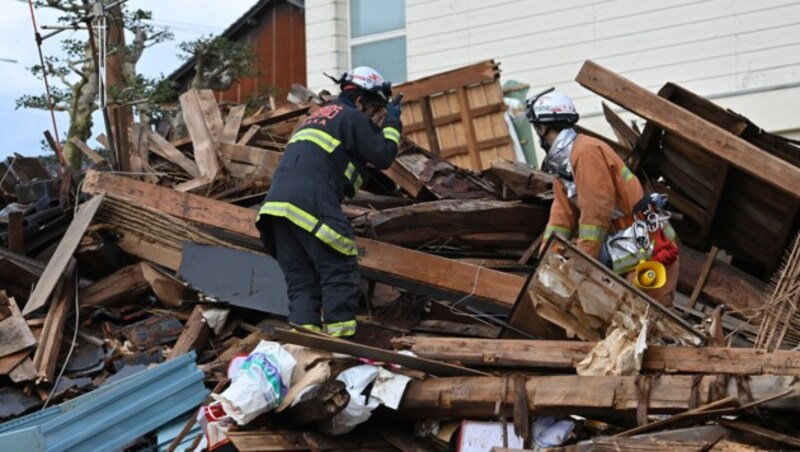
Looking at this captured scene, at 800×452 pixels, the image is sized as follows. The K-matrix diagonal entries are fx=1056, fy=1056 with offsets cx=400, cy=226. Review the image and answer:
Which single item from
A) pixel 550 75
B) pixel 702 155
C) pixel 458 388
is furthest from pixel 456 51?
pixel 458 388

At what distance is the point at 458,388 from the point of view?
4.77 metres

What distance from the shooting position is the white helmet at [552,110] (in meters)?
6.10

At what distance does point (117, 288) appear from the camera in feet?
24.1

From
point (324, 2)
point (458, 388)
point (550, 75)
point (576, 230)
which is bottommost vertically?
point (458, 388)

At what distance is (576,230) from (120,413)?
2.85 meters

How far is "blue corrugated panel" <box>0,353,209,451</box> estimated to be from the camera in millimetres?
5539

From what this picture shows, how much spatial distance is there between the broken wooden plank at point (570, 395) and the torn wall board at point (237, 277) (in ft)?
6.78

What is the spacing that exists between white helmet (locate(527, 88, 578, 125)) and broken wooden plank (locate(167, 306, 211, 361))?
8.28ft

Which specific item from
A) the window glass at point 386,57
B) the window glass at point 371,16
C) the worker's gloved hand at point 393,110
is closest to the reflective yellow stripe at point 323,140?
the worker's gloved hand at point 393,110

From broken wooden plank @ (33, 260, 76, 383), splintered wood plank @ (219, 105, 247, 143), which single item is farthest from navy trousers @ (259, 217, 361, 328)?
splintered wood plank @ (219, 105, 247, 143)

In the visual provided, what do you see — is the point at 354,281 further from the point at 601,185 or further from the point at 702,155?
the point at 702,155

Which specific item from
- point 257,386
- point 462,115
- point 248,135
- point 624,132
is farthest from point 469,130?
point 257,386

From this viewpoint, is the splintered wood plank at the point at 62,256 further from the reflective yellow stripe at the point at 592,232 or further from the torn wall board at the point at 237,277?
the reflective yellow stripe at the point at 592,232

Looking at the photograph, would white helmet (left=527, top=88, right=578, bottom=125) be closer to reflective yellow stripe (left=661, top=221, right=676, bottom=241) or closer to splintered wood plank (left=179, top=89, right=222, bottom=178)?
reflective yellow stripe (left=661, top=221, right=676, bottom=241)
